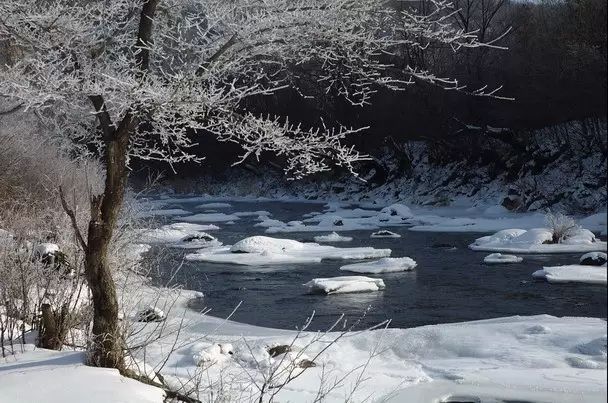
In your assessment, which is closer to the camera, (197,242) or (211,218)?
(197,242)

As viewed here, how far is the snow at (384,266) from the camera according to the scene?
16422mm

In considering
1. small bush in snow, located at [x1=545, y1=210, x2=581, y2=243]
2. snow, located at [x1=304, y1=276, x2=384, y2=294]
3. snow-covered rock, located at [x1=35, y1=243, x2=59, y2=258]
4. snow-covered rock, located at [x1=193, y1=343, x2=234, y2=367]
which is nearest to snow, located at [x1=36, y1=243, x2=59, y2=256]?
snow-covered rock, located at [x1=35, y1=243, x2=59, y2=258]

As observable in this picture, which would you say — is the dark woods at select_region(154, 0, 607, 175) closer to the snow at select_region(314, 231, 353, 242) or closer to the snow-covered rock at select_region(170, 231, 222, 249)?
the snow at select_region(314, 231, 353, 242)

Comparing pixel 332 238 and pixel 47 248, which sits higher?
pixel 47 248

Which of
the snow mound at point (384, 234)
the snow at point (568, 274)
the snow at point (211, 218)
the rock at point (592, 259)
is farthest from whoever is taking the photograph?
the snow at point (211, 218)

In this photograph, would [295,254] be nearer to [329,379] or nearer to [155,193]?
[329,379]

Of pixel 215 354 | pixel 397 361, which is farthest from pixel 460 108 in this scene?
pixel 215 354

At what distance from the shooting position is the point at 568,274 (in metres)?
14.7

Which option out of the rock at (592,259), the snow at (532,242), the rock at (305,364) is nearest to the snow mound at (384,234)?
the snow at (532,242)

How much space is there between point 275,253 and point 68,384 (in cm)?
1454

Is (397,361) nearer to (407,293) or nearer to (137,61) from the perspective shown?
(137,61)

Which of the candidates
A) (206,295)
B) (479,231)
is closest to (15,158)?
(206,295)

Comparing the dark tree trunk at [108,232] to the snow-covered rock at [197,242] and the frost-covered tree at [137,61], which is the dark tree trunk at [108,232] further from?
the snow-covered rock at [197,242]

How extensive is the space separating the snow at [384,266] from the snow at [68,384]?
11.4 m
